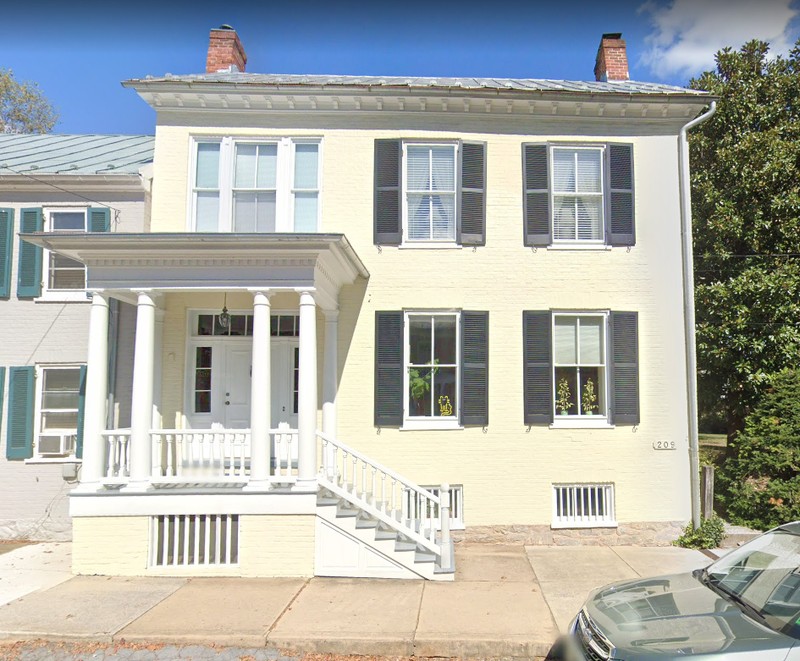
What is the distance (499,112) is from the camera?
9.91 m

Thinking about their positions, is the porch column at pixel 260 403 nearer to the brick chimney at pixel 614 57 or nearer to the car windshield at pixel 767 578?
the car windshield at pixel 767 578

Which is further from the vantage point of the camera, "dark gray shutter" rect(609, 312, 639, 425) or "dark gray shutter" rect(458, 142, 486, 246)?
"dark gray shutter" rect(458, 142, 486, 246)

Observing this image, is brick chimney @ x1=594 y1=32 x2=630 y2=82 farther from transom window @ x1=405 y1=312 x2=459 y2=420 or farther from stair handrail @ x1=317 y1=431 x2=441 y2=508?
stair handrail @ x1=317 y1=431 x2=441 y2=508

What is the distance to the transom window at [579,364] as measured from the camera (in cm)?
973

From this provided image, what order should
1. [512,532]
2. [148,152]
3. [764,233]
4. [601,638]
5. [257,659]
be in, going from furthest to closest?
[764,233] < [148,152] < [512,532] < [257,659] < [601,638]

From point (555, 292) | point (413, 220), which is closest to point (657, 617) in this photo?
point (555, 292)

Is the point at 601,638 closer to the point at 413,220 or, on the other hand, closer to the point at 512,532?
the point at 512,532

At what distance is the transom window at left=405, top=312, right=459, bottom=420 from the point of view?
9.62 m

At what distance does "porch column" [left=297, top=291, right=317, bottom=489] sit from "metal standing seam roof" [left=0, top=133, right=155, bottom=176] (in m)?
4.50

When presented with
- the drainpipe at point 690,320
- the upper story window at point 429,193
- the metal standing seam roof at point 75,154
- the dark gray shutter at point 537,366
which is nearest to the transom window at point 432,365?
the dark gray shutter at point 537,366

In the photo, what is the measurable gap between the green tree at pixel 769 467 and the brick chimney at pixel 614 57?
6.51 meters

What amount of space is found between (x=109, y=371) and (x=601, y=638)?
846 cm

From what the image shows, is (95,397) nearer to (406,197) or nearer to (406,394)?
(406,394)

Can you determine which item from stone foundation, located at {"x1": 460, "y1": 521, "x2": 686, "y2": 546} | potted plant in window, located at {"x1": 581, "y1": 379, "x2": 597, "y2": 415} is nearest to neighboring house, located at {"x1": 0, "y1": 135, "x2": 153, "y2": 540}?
stone foundation, located at {"x1": 460, "y1": 521, "x2": 686, "y2": 546}
